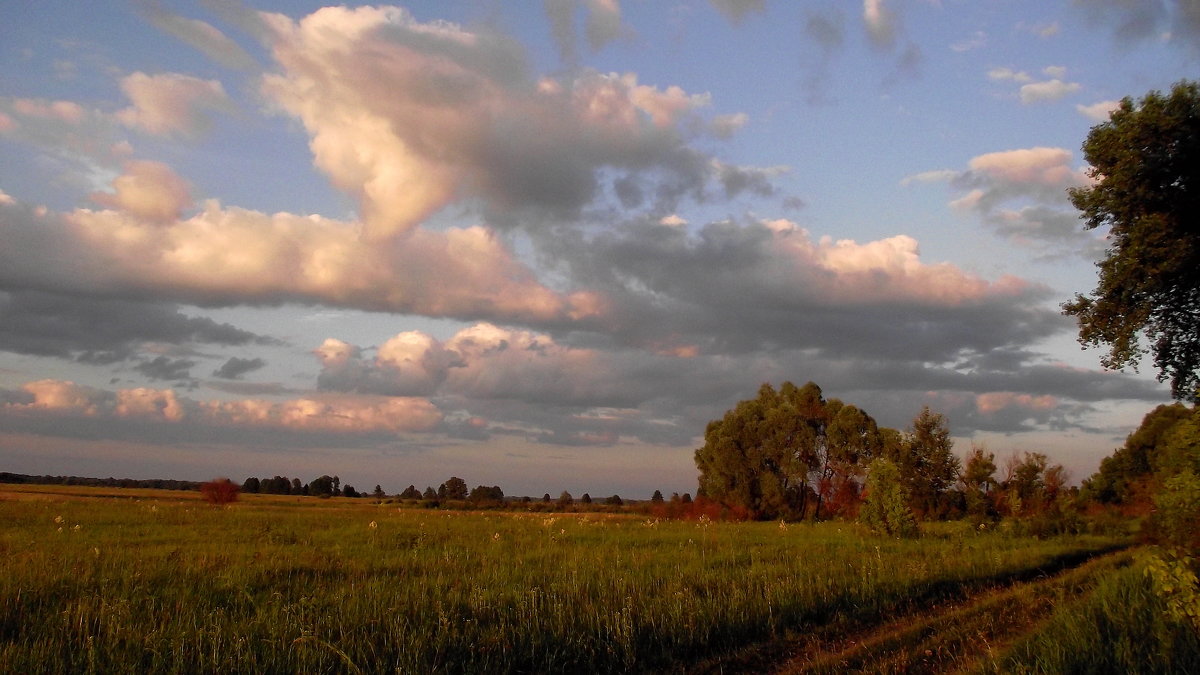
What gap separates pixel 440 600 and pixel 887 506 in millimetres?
20177

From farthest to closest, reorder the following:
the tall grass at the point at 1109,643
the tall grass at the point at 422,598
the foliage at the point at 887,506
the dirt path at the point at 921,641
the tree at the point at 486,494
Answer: the tree at the point at 486,494, the foliage at the point at 887,506, the dirt path at the point at 921,641, the tall grass at the point at 422,598, the tall grass at the point at 1109,643

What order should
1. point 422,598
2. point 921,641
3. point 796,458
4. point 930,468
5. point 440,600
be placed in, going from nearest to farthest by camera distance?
point 921,641, point 440,600, point 422,598, point 930,468, point 796,458

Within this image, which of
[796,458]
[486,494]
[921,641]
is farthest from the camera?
[486,494]

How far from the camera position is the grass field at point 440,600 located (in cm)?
784

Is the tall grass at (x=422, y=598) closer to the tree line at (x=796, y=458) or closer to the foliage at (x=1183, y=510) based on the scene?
the foliage at (x=1183, y=510)

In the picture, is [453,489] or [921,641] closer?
[921,641]

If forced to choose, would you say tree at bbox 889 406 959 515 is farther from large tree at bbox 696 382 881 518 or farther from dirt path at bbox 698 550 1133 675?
dirt path at bbox 698 550 1133 675

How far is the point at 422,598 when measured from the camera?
10445mm

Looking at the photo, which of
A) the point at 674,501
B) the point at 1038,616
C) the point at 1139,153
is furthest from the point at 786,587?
the point at 674,501

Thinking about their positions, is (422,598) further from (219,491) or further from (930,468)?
(219,491)

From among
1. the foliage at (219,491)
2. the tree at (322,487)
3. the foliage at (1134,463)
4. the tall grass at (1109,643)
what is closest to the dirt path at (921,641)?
the tall grass at (1109,643)

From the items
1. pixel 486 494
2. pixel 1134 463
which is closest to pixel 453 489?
pixel 486 494

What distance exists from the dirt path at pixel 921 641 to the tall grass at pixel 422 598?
549 millimetres

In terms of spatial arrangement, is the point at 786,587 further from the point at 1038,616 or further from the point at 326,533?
the point at 326,533
